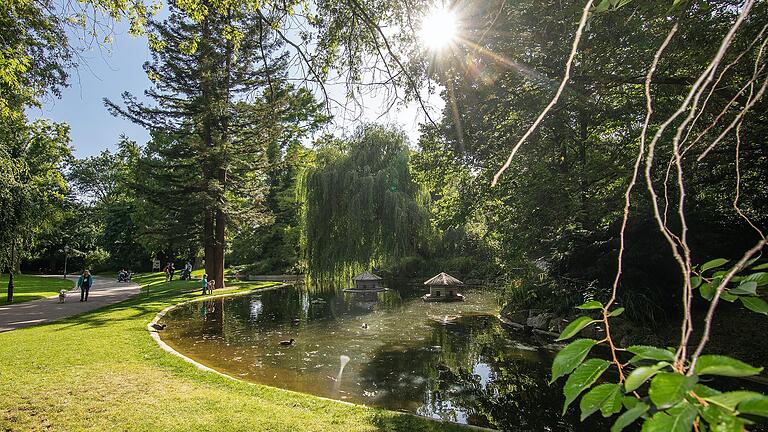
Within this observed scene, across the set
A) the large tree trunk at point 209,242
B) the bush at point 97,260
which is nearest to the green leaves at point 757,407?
the large tree trunk at point 209,242

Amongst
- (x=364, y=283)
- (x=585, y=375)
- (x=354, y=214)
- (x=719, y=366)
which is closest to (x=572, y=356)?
(x=585, y=375)

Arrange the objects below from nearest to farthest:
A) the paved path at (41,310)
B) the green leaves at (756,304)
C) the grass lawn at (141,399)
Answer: the green leaves at (756,304) → the grass lawn at (141,399) → the paved path at (41,310)

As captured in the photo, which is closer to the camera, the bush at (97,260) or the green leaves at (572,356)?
the green leaves at (572,356)

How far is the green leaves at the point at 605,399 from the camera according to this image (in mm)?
949

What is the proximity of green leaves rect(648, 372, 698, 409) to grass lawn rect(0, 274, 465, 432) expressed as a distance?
4.42 metres

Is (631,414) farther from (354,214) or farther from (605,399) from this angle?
(354,214)

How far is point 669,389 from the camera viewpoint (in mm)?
773

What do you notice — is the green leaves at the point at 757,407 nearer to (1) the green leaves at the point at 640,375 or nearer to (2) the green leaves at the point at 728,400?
(2) the green leaves at the point at 728,400

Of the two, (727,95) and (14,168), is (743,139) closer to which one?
(727,95)

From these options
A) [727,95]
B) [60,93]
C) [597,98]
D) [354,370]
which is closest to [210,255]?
[60,93]

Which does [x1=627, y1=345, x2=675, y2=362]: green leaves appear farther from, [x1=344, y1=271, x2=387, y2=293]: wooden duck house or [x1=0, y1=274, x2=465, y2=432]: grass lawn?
[x1=344, y1=271, x2=387, y2=293]: wooden duck house

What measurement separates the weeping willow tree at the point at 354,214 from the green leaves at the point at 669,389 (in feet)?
60.1

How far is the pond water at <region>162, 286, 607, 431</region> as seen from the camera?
19.8 feet

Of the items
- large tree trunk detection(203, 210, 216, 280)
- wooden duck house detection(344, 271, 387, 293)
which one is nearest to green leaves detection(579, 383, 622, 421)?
wooden duck house detection(344, 271, 387, 293)
